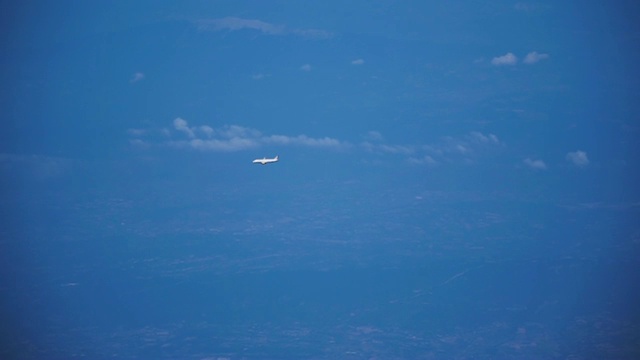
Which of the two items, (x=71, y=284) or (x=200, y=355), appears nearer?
(x=200, y=355)

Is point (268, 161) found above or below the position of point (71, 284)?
above

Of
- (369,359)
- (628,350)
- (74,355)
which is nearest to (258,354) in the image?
(369,359)

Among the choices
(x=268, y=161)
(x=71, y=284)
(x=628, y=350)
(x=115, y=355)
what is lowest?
(x=628, y=350)

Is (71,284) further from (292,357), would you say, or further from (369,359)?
(369,359)

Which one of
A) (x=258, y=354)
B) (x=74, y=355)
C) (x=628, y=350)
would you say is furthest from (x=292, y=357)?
(x=628, y=350)

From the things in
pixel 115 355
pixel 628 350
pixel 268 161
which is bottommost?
pixel 628 350

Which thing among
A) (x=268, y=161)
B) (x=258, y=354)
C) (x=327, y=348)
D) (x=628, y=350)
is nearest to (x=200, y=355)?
(x=258, y=354)

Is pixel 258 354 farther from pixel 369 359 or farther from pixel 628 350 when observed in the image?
pixel 628 350

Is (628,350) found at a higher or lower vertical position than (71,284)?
lower

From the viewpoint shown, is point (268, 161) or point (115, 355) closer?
point (115, 355)
